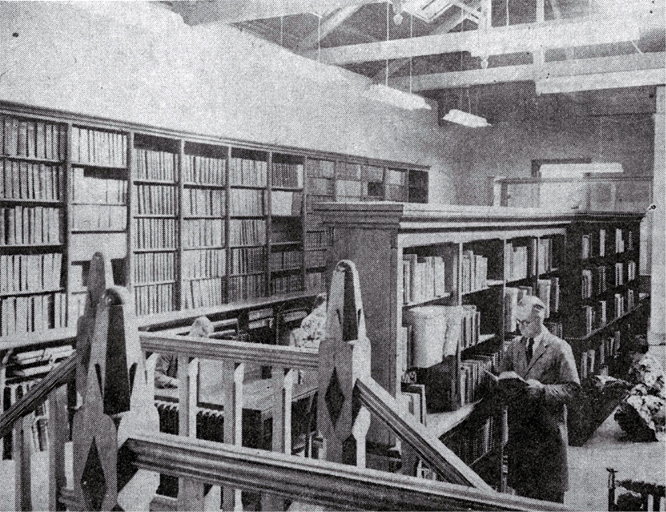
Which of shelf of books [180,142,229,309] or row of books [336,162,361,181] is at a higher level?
row of books [336,162,361,181]

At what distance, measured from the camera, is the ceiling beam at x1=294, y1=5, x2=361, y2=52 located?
28.7 ft

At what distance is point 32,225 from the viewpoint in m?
5.12

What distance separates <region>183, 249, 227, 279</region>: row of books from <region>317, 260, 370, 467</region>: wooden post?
428 centimetres

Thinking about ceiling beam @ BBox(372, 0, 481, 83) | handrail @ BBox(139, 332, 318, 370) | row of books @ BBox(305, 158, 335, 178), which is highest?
ceiling beam @ BBox(372, 0, 481, 83)

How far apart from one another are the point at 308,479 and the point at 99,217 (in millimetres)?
4633

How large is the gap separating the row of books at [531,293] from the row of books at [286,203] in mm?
3026

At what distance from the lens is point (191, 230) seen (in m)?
6.64

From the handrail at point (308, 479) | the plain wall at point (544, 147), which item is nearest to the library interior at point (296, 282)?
the handrail at point (308, 479)

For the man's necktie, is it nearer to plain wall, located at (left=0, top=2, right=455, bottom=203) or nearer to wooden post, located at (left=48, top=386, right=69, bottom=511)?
wooden post, located at (left=48, top=386, right=69, bottom=511)

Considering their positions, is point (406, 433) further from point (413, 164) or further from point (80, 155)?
point (413, 164)

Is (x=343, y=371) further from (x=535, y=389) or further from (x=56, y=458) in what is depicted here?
(x=535, y=389)

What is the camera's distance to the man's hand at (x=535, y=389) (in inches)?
166

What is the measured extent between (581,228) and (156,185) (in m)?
4.12

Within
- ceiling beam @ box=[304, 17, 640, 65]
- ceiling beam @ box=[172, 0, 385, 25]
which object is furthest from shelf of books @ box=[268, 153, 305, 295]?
ceiling beam @ box=[304, 17, 640, 65]
